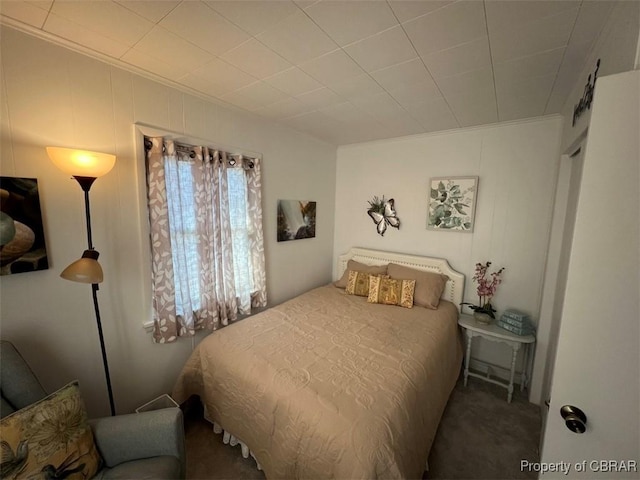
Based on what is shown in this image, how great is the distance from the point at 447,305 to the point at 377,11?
247cm

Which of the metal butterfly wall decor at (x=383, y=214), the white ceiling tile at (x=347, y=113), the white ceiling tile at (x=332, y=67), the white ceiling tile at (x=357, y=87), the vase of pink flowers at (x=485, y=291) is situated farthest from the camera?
the metal butterfly wall decor at (x=383, y=214)

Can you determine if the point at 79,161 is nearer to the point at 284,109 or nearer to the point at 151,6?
the point at 151,6

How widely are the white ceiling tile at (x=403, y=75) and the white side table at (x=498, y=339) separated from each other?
2.09m

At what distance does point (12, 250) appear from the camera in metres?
1.26

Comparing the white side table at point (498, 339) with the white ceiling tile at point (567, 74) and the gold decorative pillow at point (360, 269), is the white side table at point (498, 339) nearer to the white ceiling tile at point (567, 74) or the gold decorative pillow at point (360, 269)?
the gold decorative pillow at point (360, 269)

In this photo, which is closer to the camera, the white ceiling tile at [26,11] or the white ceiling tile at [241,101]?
the white ceiling tile at [26,11]

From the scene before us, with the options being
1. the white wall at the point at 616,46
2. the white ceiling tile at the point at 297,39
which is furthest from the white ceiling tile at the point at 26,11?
the white wall at the point at 616,46

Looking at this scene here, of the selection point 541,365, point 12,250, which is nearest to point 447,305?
point 541,365

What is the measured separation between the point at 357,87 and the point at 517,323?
2.37 metres

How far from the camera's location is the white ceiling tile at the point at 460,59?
51.4 inches

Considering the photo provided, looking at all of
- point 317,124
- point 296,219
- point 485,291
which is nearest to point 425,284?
point 485,291

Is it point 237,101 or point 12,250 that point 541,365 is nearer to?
point 237,101

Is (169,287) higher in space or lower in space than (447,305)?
higher

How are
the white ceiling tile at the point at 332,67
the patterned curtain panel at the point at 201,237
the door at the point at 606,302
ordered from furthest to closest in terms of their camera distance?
the patterned curtain panel at the point at 201,237 → the white ceiling tile at the point at 332,67 → the door at the point at 606,302
